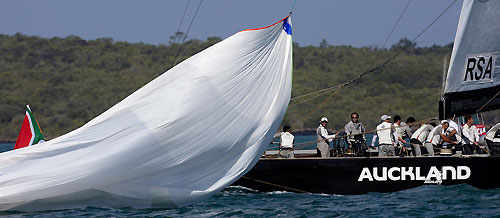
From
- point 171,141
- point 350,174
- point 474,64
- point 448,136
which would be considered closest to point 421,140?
point 448,136

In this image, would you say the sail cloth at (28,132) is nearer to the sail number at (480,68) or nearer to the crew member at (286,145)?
the crew member at (286,145)

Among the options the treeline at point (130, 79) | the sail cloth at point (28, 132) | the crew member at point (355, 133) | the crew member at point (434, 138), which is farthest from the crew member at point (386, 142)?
the treeline at point (130, 79)

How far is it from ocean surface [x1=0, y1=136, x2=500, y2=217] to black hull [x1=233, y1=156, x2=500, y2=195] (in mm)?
206

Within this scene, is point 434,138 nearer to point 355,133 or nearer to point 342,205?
point 355,133

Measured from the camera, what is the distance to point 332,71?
103125 millimetres

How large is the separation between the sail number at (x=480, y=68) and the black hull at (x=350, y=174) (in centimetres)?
147

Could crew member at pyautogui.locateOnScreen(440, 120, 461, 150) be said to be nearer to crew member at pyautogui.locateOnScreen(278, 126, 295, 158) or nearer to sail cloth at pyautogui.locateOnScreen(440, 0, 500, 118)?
sail cloth at pyautogui.locateOnScreen(440, 0, 500, 118)

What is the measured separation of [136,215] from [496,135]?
7.01 meters

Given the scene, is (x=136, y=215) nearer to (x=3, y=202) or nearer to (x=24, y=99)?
(x=3, y=202)

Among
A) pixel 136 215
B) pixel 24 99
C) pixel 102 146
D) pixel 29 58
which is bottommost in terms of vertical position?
pixel 136 215

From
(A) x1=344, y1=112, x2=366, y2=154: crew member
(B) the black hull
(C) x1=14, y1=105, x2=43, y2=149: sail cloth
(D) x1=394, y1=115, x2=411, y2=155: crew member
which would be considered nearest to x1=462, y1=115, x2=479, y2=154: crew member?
(B) the black hull

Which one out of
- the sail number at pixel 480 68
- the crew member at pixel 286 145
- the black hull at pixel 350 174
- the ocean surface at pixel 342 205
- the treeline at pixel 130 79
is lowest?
the ocean surface at pixel 342 205

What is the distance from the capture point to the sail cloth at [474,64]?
15.1 m

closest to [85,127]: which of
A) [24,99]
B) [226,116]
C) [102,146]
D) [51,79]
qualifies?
[102,146]
